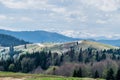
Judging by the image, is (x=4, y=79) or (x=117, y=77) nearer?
(x=4, y=79)

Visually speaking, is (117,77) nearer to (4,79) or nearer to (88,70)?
(4,79)

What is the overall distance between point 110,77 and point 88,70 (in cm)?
6401

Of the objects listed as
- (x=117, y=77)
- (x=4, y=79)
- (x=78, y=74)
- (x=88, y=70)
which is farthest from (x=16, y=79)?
(x=88, y=70)

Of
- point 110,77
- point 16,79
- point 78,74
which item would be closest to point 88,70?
point 78,74

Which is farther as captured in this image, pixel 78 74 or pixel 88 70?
pixel 88 70

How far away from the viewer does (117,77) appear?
13000 centimetres

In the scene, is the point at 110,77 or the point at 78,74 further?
the point at 78,74

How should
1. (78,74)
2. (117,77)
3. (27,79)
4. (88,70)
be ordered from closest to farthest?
(27,79), (117,77), (78,74), (88,70)

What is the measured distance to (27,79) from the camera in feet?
300

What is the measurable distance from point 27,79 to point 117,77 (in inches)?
1897

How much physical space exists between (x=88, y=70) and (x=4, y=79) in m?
110

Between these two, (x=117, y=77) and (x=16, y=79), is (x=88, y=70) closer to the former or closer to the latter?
(x=117, y=77)

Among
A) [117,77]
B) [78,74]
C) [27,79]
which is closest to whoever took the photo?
[27,79]

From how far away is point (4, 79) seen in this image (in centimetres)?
9288
